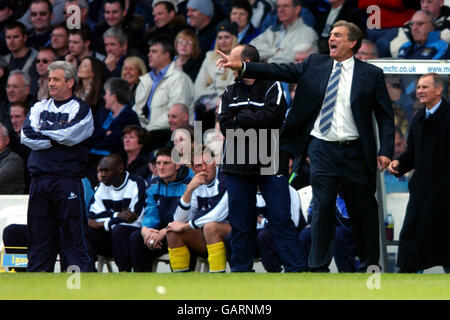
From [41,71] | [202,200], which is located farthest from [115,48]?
[202,200]

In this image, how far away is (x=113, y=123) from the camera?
1159 centimetres

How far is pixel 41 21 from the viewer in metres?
13.9

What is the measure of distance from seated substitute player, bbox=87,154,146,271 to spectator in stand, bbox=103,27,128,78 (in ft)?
9.16

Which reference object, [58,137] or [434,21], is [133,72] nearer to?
[434,21]

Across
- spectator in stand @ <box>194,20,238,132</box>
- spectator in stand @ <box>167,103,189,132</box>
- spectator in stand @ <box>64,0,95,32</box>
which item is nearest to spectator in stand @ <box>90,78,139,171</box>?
spectator in stand @ <box>167,103,189,132</box>

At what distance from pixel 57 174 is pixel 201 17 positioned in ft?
15.7

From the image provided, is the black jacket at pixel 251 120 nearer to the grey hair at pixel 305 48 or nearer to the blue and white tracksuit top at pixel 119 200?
the blue and white tracksuit top at pixel 119 200

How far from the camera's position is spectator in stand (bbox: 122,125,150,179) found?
11.0 metres

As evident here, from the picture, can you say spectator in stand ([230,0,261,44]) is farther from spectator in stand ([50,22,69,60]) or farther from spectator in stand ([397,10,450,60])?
spectator in stand ([50,22,69,60])

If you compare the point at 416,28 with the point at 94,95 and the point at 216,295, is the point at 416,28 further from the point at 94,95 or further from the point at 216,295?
the point at 216,295

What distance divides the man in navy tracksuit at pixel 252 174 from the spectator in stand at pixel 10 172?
3960 millimetres

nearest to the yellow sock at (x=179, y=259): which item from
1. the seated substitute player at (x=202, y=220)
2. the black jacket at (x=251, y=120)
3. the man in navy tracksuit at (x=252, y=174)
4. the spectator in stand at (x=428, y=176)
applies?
the seated substitute player at (x=202, y=220)

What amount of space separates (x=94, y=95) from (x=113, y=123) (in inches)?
29.9

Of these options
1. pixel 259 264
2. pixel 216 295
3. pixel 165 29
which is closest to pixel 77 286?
pixel 216 295
